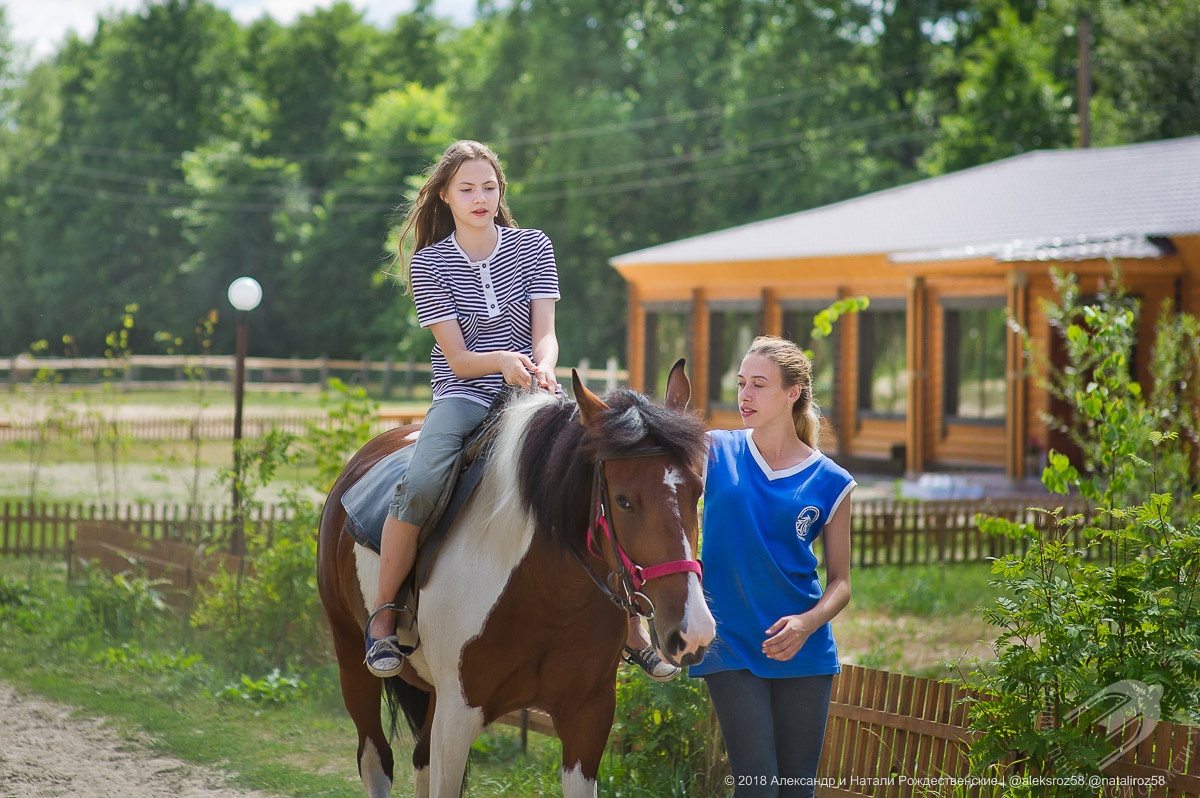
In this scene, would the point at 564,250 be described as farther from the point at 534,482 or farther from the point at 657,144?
the point at 534,482

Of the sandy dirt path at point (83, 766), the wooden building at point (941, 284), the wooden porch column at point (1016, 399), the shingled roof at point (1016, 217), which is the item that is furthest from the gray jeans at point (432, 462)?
the wooden porch column at point (1016, 399)

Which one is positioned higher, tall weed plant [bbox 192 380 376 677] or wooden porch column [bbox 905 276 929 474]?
wooden porch column [bbox 905 276 929 474]

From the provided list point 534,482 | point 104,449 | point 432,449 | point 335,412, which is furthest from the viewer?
point 104,449

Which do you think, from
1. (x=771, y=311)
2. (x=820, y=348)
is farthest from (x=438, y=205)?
(x=820, y=348)

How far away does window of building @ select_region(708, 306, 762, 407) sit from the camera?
2319 cm

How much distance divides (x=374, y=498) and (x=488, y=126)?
43.6 metres

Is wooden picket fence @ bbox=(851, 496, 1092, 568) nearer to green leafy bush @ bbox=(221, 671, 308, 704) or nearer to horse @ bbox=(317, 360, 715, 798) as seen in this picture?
green leafy bush @ bbox=(221, 671, 308, 704)

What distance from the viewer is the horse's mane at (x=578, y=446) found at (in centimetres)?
318

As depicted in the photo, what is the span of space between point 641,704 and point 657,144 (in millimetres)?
40902

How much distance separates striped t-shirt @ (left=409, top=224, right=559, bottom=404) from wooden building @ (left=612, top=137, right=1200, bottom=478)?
37.9ft

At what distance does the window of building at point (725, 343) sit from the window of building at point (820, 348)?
1.21m

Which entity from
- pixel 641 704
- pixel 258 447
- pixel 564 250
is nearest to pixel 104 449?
pixel 258 447

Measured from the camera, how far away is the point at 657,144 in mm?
44469

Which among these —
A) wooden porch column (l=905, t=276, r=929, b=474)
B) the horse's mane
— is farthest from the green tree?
the horse's mane
